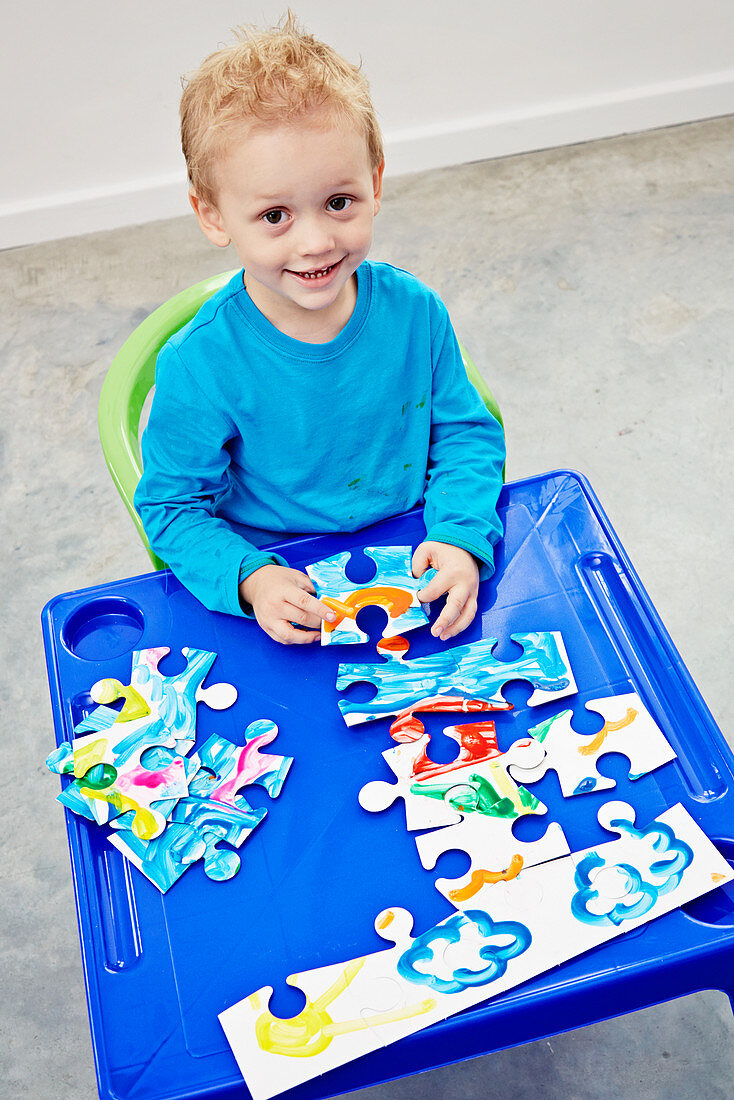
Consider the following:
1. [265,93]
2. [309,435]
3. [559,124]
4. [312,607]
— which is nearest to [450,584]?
[312,607]

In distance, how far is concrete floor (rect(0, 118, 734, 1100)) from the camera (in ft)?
4.64

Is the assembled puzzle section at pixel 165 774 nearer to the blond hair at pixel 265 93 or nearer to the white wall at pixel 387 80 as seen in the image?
the blond hair at pixel 265 93

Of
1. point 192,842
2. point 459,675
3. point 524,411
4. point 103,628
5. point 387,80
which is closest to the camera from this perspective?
point 192,842

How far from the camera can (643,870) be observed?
0.82 metres

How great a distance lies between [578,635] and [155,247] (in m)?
2.19

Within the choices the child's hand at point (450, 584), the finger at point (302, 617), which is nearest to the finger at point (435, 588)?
the child's hand at point (450, 584)

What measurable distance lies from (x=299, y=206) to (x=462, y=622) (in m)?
0.42

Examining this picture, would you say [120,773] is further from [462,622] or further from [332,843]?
[462,622]

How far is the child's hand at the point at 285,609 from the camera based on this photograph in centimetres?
101

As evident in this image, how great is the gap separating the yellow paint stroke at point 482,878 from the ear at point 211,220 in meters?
0.62

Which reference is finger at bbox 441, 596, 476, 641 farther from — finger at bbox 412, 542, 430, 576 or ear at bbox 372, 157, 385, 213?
ear at bbox 372, 157, 385, 213

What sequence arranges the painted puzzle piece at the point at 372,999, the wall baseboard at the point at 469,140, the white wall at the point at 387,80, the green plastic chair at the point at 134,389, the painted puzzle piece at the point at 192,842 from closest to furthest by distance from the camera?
1. the painted puzzle piece at the point at 372,999
2. the painted puzzle piece at the point at 192,842
3. the green plastic chair at the point at 134,389
4. the white wall at the point at 387,80
5. the wall baseboard at the point at 469,140

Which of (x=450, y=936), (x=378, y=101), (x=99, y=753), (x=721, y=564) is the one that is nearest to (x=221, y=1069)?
(x=450, y=936)

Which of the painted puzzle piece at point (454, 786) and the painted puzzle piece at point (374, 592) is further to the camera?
the painted puzzle piece at point (374, 592)
